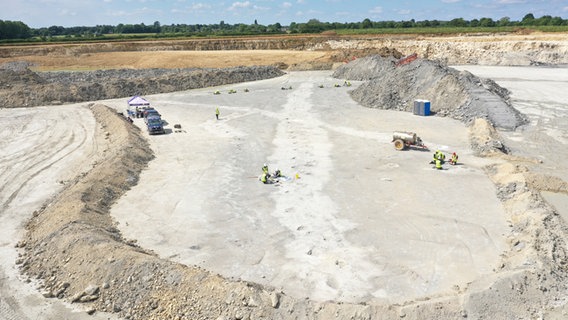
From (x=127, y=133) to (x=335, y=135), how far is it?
552 inches

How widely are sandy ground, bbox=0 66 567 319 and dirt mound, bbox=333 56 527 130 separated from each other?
75.6 inches

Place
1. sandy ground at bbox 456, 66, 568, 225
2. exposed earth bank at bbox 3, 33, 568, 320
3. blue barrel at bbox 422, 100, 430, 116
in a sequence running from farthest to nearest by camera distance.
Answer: blue barrel at bbox 422, 100, 430, 116, sandy ground at bbox 456, 66, 568, 225, exposed earth bank at bbox 3, 33, 568, 320

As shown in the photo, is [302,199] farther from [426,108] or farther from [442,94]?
[442,94]

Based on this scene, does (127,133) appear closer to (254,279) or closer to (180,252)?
(180,252)

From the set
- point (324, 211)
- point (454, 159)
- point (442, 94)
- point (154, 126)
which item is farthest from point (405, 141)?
point (154, 126)

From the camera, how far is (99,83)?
160ft

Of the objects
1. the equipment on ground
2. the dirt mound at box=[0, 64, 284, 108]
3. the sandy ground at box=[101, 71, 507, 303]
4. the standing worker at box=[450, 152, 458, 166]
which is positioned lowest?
the sandy ground at box=[101, 71, 507, 303]

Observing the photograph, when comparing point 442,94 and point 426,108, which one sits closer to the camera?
point 426,108

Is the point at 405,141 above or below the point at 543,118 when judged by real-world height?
above

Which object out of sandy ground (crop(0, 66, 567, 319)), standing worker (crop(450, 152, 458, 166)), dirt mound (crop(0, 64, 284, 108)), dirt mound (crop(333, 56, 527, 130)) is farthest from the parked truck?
standing worker (crop(450, 152, 458, 166))

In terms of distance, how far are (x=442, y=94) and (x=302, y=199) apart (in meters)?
22.7

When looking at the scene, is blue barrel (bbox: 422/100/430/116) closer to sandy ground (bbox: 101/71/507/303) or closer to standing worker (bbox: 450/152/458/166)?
sandy ground (bbox: 101/71/507/303)

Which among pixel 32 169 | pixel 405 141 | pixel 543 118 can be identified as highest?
pixel 405 141

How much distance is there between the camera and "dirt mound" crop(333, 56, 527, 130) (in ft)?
112
